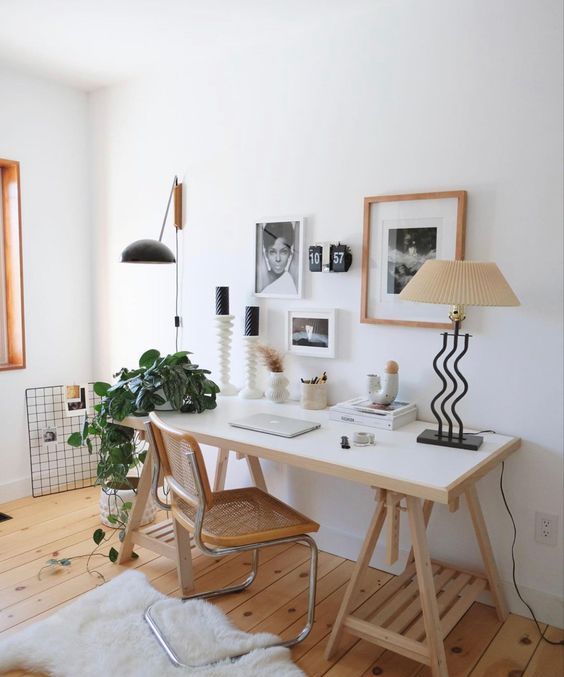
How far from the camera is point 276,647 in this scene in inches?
80.9

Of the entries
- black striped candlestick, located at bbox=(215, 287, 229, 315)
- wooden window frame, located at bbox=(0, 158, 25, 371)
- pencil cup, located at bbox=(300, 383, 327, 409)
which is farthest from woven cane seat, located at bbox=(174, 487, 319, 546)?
wooden window frame, located at bbox=(0, 158, 25, 371)

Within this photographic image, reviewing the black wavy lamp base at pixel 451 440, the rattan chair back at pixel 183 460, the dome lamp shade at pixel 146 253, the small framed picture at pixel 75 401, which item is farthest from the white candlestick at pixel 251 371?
the small framed picture at pixel 75 401

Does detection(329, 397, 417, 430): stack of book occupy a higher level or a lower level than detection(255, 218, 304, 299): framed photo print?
lower

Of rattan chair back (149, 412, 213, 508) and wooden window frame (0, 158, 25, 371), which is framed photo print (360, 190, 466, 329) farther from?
wooden window frame (0, 158, 25, 371)

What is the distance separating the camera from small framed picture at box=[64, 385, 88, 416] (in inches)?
143

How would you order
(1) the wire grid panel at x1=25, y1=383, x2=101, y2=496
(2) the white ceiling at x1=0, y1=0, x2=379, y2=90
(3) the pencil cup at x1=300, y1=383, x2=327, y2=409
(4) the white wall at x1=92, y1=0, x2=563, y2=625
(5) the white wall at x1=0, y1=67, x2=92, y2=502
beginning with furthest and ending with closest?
1. (1) the wire grid panel at x1=25, y1=383, x2=101, y2=496
2. (5) the white wall at x1=0, y1=67, x2=92, y2=502
3. (3) the pencil cup at x1=300, y1=383, x2=327, y2=409
4. (2) the white ceiling at x1=0, y1=0, x2=379, y2=90
5. (4) the white wall at x1=92, y1=0, x2=563, y2=625

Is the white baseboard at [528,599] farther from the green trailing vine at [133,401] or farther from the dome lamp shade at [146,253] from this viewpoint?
the dome lamp shade at [146,253]

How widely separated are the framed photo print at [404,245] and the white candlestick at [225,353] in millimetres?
720

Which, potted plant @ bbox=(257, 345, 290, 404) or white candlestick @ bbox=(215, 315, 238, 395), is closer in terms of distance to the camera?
potted plant @ bbox=(257, 345, 290, 404)

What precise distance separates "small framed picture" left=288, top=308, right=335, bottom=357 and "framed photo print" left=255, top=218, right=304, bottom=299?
107 millimetres

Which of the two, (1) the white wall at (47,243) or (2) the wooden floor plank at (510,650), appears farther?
(1) the white wall at (47,243)

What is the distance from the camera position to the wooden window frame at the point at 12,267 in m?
3.42

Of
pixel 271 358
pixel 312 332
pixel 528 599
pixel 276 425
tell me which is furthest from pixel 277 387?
pixel 528 599

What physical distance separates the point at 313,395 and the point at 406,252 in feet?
2.41
